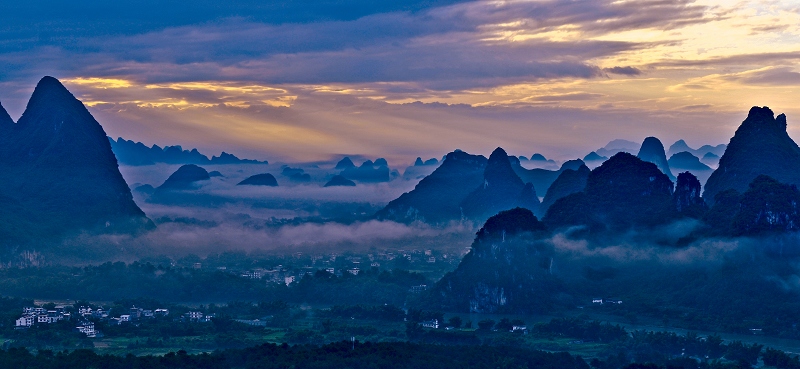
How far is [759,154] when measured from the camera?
9144cm

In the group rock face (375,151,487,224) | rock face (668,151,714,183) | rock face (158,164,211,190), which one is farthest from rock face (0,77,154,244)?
rock face (668,151,714,183)

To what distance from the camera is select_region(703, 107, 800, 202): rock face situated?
91.0m

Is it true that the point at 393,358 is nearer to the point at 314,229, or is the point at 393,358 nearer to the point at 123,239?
the point at 123,239

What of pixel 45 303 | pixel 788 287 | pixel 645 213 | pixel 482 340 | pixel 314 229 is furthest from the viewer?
pixel 314 229

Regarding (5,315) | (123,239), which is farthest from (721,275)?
(123,239)

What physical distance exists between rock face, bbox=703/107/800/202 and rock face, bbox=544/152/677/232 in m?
6.28

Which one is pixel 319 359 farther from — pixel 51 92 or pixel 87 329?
pixel 51 92

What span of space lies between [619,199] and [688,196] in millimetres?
5792

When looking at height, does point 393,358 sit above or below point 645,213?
below

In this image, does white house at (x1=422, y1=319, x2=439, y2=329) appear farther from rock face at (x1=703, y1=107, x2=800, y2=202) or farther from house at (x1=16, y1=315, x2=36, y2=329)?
rock face at (x1=703, y1=107, x2=800, y2=202)

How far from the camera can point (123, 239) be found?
106 meters

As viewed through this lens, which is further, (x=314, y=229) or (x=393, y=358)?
(x=314, y=229)

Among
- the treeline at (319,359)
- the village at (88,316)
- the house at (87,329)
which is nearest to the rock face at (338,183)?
the village at (88,316)

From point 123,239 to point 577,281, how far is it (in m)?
45.4
